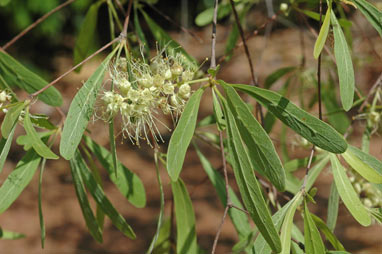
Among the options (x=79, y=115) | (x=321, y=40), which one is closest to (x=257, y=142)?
(x=321, y=40)

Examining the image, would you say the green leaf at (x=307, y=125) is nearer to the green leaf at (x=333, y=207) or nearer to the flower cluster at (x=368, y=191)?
the green leaf at (x=333, y=207)

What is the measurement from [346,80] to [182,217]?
0.66 m

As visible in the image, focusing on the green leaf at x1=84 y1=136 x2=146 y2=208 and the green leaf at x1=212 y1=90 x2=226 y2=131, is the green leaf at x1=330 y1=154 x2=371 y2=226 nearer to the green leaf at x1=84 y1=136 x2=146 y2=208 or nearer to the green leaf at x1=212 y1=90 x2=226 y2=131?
the green leaf at x1=212 y1=90 x2=226 y2=131

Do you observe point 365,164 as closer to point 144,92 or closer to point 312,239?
point 312,239

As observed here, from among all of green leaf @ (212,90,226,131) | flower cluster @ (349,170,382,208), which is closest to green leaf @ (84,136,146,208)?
green leaf @ (212,90,226,131)

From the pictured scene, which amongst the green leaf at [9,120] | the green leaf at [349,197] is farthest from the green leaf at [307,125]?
the green leaf at [9,120]

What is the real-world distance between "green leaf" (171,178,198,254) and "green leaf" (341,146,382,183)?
0.50 meters

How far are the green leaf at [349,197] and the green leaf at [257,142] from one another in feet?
0.67

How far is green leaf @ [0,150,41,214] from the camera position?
1284 millimetres

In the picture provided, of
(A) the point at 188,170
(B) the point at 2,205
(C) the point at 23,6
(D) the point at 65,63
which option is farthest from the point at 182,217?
(D) the point at 65,63

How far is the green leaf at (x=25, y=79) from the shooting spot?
136cm

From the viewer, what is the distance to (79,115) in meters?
1.09

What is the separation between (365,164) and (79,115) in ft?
Result: 2.22

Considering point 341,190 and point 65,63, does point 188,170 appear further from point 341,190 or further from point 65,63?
point 341,190
